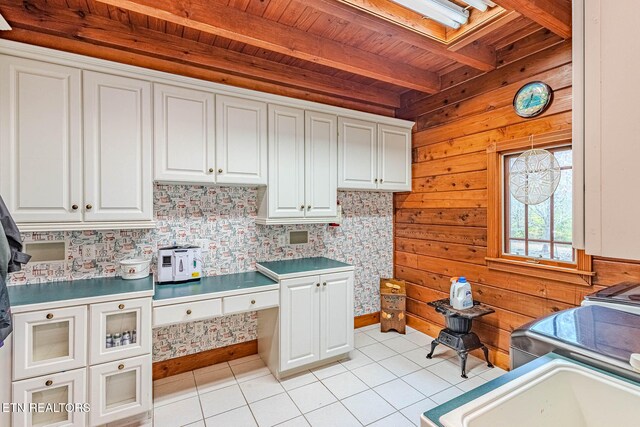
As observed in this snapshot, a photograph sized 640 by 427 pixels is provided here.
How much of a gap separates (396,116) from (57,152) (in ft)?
10.6

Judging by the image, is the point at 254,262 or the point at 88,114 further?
the point at 254,262

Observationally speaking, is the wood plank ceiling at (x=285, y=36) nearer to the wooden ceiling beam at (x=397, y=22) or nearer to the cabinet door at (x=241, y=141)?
the wooden ceiling beam at (x=397, y=22)

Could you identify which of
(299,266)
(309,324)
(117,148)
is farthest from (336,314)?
(117,148)

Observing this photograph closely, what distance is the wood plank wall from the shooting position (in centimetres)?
228

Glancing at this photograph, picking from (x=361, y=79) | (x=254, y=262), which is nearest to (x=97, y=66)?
(x=254, y=262)

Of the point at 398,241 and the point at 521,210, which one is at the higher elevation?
the point at 521,210

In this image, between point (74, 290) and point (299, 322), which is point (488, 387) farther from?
point (74, 290)

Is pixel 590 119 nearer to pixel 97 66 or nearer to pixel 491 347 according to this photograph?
pixel 97 66

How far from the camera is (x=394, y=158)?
331 centimetres

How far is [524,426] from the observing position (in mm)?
877

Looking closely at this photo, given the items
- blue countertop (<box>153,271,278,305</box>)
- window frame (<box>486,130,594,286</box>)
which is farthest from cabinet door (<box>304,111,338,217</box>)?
window frame (<box>486,130,594,286</box>)

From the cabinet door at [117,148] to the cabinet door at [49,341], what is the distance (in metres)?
0.63

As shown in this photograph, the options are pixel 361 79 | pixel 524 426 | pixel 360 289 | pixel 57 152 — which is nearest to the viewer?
pixel 524 426

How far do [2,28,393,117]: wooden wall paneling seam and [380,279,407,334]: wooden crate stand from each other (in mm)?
2028
